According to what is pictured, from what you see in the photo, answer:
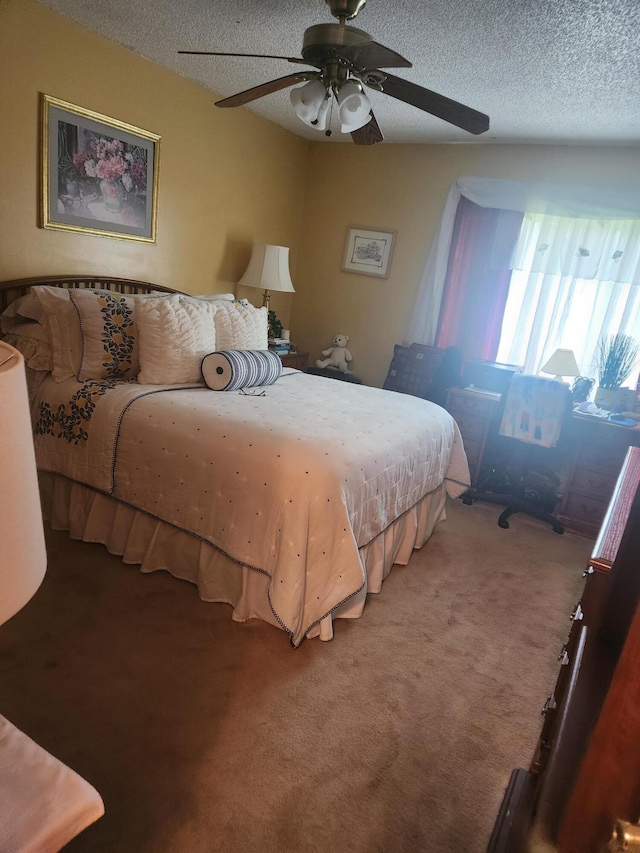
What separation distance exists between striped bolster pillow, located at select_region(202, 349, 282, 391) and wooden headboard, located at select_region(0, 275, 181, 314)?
988 millimetres

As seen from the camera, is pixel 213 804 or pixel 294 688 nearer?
pixel 213 804

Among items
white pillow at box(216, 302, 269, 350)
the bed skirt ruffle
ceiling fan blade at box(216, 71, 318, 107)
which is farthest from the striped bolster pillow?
ceiling fan blade at box(216, 71, 318, 107)

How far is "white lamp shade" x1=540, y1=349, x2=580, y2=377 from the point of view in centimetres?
341

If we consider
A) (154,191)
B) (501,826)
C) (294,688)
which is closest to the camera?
(501,826)

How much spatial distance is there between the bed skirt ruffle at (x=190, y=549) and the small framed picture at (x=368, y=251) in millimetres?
2404

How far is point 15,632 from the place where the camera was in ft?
6.16

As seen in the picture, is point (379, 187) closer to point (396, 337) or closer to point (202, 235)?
point (396, 337)

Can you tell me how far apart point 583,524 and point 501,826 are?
246 cm

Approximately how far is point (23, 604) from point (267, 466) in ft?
4.35

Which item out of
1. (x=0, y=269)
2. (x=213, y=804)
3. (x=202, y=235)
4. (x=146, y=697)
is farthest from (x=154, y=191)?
(x=213, y=804)

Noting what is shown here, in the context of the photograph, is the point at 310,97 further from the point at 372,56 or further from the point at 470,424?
the point at 470,424

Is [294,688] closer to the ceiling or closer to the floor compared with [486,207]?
closer to the floor

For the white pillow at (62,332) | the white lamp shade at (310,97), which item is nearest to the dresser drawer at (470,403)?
the white lamp shade at (310,97)

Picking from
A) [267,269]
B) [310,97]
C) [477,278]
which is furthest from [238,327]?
[477,278]
